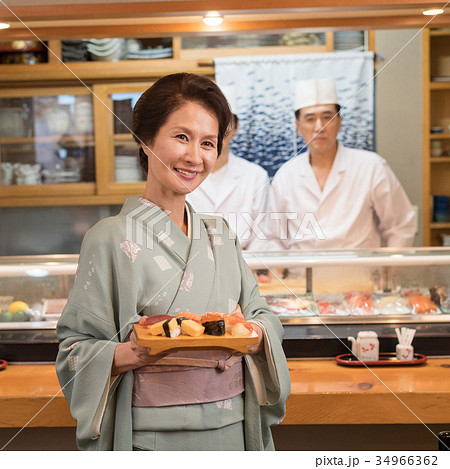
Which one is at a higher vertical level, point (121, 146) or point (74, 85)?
point (74, 85)

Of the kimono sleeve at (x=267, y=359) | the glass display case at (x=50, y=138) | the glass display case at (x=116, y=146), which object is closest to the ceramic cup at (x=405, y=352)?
the kimono sleeve at (x=267, y=359)

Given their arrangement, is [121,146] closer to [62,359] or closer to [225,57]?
[225,57]

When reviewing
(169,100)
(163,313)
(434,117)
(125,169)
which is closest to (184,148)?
(169,100)

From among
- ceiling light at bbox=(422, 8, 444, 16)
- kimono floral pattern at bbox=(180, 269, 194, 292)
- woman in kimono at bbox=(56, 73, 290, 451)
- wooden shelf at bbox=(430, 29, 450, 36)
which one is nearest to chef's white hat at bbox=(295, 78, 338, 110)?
wooden shelf at bbox=(430, 29, 450, 36)

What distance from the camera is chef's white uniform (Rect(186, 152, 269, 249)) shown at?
4.14 meters

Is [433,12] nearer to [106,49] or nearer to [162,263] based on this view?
[162,263]

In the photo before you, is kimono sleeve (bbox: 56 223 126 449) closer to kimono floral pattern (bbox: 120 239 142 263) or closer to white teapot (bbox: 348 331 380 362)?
kimono floral pattern (bbox: 120 239 142 263)

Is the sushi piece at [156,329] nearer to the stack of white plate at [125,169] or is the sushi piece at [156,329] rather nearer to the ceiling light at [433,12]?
the ceiling light at [433,12]

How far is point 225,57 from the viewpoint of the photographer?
4133 mm

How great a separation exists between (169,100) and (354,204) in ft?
9.28

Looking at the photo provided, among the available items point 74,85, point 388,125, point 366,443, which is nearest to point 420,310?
point 366,443

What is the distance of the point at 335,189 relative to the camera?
4.05 meters

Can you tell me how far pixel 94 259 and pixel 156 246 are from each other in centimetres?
14

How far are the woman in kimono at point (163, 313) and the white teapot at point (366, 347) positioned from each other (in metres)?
0.85
